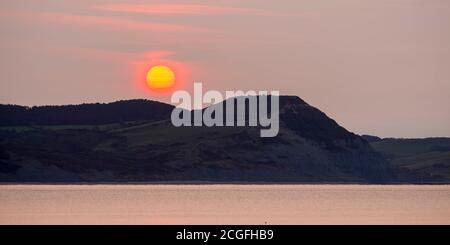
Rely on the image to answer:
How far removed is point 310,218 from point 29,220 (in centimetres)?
2320

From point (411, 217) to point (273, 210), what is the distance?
2093 cm

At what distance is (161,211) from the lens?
122750 millimetres
